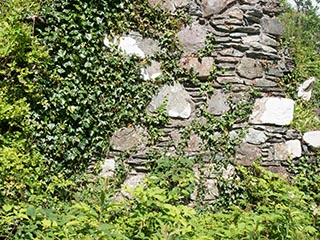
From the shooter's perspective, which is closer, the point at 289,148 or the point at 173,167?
the point at 173,167

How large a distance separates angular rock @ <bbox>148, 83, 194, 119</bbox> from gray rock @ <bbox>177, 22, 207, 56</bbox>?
40 cm

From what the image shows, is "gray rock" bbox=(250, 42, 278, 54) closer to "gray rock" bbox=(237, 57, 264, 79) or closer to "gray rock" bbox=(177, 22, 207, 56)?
"gray rock" bbox=(237, 57, 264, 79)

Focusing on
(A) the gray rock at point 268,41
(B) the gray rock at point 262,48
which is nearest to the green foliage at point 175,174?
(B) the gray rock at point 262,48

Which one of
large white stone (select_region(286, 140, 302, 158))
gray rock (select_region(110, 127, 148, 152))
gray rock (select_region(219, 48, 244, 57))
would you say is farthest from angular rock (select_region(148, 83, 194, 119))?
large white stone (select_region(286, 140, 302, 158))

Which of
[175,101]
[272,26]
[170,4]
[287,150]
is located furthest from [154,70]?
[287,150]

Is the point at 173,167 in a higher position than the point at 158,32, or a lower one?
lower

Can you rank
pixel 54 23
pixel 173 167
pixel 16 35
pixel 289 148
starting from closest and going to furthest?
pixel 16 35 → pixel 54 23 → pixel 173 167 → pixel 289 148

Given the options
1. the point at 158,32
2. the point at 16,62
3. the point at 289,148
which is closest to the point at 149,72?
the point at 158,32

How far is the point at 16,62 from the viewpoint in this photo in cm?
368

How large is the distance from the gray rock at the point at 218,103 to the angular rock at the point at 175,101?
203 mm

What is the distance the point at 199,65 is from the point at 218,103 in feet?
1.47

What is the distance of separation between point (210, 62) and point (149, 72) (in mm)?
666

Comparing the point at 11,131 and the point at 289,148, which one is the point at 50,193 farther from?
the point at 289,148

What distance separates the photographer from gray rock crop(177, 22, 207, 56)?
4.33m
